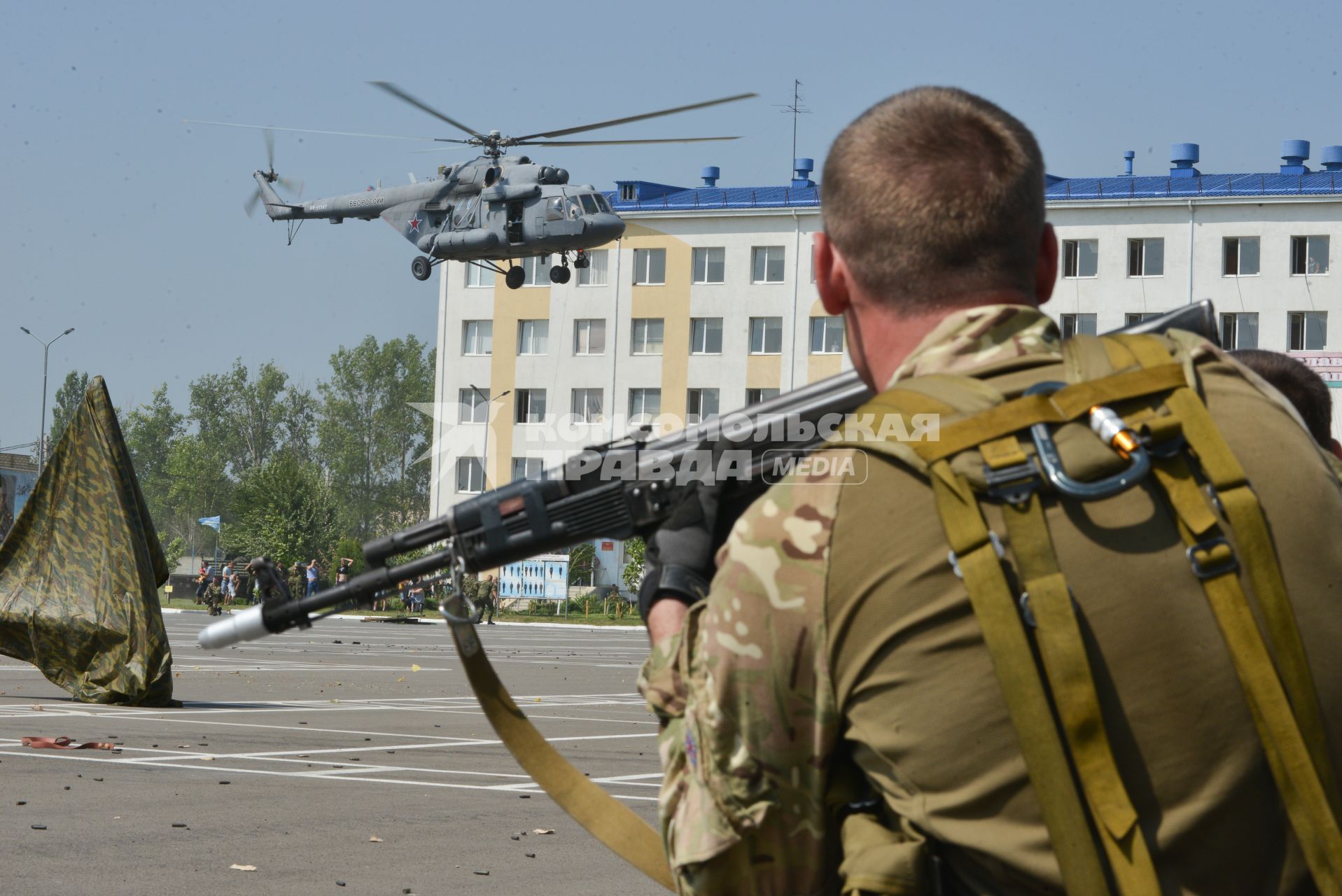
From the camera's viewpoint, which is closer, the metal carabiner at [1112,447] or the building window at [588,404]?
the metal carabiner at [1112,447]

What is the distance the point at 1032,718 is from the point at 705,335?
6742 centimetres

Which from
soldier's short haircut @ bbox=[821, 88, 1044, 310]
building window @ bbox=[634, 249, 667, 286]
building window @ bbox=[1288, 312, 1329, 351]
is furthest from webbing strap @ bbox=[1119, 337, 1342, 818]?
building window @ bbox=[634, 249, 667, 286]

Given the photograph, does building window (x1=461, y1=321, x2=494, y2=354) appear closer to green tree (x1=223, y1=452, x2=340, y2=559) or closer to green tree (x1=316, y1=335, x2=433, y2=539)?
green tree (x1=223, y1=452, x2=340, y2=559)

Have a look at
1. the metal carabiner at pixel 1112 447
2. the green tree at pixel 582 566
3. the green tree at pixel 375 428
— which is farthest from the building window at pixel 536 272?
the metal carabiner at pixel 1112 447

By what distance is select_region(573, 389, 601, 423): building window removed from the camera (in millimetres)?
71375

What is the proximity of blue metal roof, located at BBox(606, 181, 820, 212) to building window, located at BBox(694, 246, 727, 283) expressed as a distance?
188cm

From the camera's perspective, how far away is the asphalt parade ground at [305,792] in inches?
258

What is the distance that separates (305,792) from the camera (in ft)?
29.2

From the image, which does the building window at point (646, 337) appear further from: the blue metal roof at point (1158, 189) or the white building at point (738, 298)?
the blue metal roof at point (1158, 189)

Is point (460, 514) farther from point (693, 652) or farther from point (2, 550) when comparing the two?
point (2, 550)


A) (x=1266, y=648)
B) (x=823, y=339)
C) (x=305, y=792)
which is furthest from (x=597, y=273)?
(x=1266, y=648)

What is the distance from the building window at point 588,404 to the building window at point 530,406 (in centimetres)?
167

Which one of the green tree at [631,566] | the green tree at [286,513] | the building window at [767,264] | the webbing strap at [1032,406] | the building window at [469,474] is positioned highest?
the building window at [767,264]

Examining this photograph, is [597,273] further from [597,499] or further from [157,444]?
[157,444]
